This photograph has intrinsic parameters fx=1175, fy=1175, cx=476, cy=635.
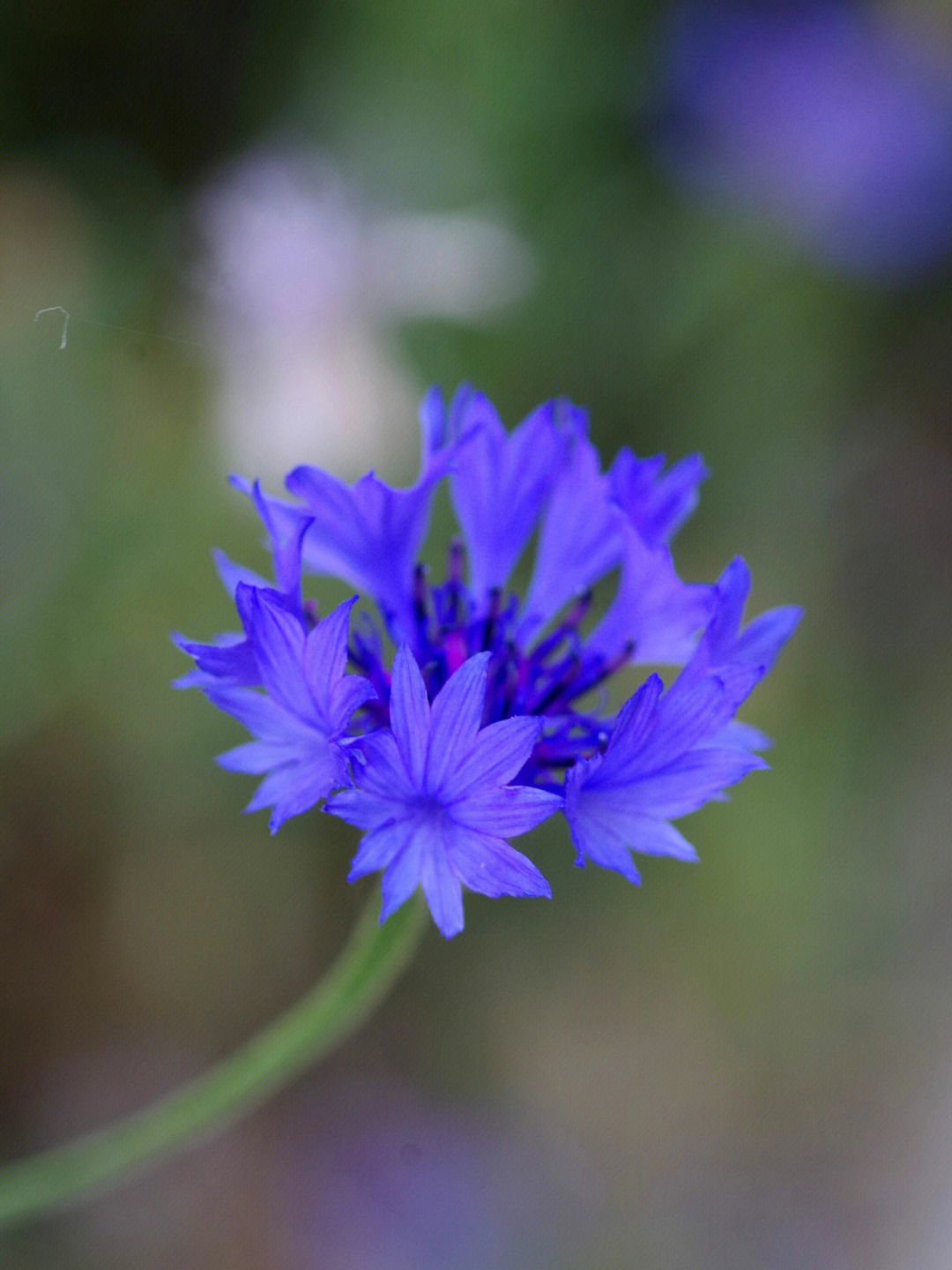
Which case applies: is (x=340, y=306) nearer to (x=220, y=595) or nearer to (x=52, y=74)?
(x=220, y=595)

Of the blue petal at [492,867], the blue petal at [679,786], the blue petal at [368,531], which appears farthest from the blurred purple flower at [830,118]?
the blue petal at [492,867]

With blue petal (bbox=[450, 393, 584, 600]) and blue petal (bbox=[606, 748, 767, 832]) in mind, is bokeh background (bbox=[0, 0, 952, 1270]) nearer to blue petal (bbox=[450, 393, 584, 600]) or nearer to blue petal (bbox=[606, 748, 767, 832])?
blue petal (bbox=[450, 393, 584, 600])

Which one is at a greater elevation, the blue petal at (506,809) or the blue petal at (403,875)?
the blue petal at (506,809)

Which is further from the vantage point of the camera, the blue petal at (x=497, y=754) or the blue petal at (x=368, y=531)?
the blue petal at (x=368, y=531)

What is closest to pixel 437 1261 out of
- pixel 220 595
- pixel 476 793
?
pixel 220 595

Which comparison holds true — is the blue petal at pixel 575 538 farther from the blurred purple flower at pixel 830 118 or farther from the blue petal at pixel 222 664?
the blurred purple flower at pixel 830 118

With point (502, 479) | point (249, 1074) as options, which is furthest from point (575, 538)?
point (249, 1074)

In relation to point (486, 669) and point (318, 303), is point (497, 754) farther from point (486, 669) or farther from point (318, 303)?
point (318, 303)
